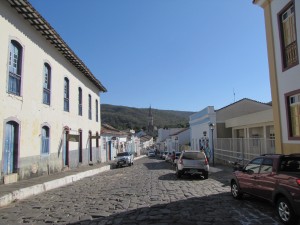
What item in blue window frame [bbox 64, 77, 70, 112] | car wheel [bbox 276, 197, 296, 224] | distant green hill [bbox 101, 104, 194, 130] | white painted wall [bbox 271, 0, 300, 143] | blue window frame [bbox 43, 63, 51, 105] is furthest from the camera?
distant green hill [bbox 101, 104, 194, 130]

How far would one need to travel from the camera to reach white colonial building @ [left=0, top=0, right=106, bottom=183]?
13.9 meters

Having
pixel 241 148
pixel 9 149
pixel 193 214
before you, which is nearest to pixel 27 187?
pixel 9 149

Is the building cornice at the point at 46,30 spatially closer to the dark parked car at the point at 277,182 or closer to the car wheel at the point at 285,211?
the dark parked car at the point at 277,182

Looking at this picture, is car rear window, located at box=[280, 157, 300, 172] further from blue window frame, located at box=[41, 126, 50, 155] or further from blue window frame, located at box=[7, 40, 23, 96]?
blue window frame, located at box=[41, 126, 50, 155]

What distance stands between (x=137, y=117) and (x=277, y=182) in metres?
156

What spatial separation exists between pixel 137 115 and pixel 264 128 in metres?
143

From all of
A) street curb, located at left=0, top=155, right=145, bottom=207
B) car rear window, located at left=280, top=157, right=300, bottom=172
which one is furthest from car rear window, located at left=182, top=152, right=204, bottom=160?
car rear window, located at left=280, top=157, right=300, bottom=172

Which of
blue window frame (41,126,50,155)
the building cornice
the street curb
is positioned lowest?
the street curb

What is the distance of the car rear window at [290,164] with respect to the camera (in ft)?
25.1

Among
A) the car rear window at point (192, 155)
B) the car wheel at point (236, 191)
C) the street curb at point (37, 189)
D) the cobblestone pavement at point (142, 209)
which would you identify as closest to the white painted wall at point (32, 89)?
Result: the street curb at point (37, 189)

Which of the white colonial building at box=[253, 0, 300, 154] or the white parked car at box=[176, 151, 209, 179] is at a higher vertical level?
the white colonial building at box=[253, 0, 300, 154]

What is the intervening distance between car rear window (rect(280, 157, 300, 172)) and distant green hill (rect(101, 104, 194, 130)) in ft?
386

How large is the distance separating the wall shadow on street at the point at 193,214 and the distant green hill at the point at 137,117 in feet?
380

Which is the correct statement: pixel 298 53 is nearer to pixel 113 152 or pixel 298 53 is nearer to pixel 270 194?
pixel 270 194
